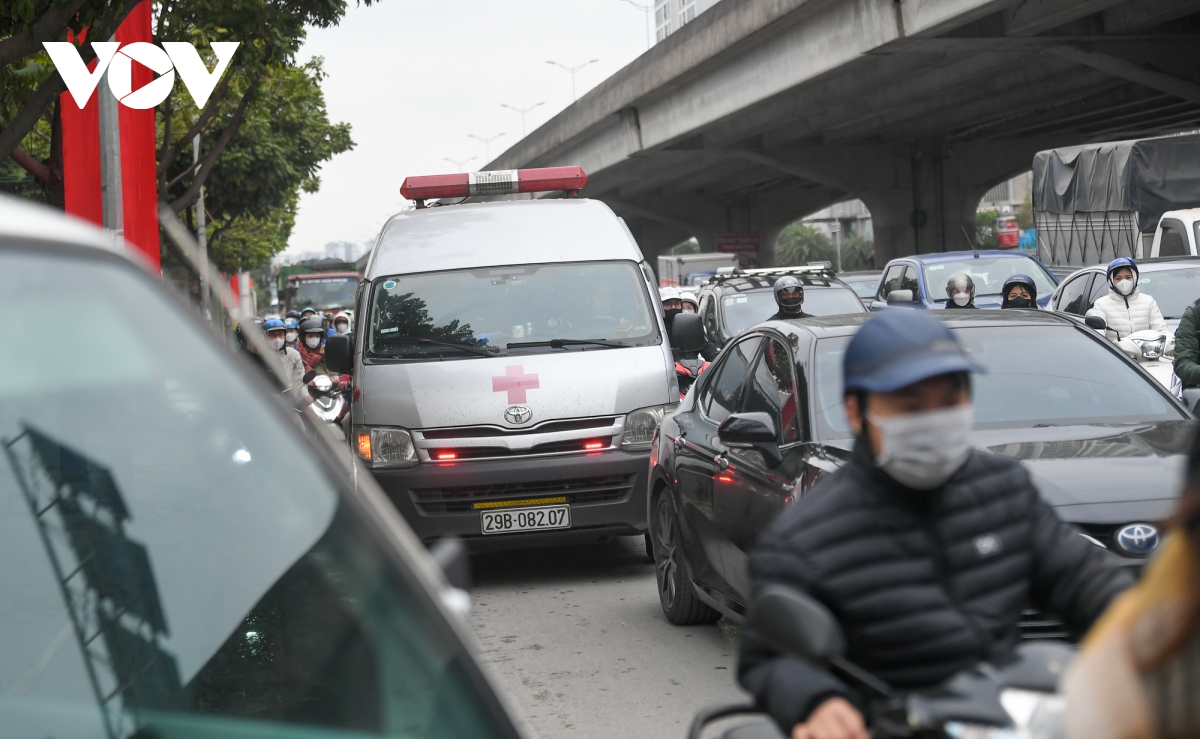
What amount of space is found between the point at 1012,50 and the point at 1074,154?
17.9 ft

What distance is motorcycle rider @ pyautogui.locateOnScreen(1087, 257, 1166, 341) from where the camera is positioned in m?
12.0

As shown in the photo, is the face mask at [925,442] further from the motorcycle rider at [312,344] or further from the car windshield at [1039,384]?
the motorcycle rider at [312,344]

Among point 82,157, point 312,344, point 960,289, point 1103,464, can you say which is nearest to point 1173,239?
point 960,289

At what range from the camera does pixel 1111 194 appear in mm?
20578

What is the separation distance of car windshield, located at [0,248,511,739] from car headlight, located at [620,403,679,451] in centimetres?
660

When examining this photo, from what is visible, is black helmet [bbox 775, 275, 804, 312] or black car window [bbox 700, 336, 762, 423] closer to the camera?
black car window [bbox 700, 336, 762, 423]

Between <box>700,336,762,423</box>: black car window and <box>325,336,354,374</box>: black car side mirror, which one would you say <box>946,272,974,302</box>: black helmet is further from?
<box>325,336,354,374</box>: black car side mirror

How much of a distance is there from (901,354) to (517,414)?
636 centimetres

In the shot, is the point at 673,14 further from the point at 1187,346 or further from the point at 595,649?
the point at 595,649

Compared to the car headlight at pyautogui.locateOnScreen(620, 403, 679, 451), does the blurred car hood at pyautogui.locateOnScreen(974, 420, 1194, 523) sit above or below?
above

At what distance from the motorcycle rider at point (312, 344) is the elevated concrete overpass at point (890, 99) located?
12.2 m

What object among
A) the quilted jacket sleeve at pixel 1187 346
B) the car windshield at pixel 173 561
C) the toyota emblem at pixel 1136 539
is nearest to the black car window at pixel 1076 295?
the quilted jacket sleeve at pixel 1187 346

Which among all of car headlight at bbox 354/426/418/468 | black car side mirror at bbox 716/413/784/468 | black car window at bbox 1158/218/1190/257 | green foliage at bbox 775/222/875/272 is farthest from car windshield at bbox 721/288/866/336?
green foliage at bbox 775/222/875/272

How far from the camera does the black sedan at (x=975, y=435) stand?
502cm
